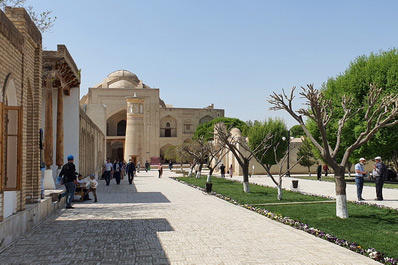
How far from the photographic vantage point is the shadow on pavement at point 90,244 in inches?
222

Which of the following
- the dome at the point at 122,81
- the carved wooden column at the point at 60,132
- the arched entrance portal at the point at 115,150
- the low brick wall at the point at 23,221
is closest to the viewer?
the low brick wall at the point at 23,221

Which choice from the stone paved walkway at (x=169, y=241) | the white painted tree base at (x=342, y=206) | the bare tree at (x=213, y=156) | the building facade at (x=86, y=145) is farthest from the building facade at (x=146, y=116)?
the white painted tree base at (x=342, y=206)

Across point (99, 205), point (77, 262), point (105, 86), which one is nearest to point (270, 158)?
point (99, 205)

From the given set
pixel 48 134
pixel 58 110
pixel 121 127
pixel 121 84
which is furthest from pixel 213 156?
pixel 121 127

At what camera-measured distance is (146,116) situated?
61.6 metres

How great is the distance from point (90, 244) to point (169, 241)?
3.91 ft

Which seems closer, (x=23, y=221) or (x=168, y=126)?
(x=23, y=221)

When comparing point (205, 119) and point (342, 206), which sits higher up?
point (205, 119)

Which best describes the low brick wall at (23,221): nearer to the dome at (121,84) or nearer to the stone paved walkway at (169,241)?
the stone paved walkway at (169,241)

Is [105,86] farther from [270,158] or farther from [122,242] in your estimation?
[122,242]

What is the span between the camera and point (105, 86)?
6519cm

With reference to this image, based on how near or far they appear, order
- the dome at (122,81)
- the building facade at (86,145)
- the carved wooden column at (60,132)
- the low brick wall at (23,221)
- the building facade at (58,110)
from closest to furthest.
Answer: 1. the low brick wall at (23,221)
2. the building facade at (58,110)
3. the carved wooden column at (60,132)
4. the building facade at (86,145)
5. the dome at (122,81)

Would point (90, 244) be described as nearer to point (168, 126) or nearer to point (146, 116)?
point (146, 116)

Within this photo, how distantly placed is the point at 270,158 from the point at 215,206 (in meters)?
22.1
